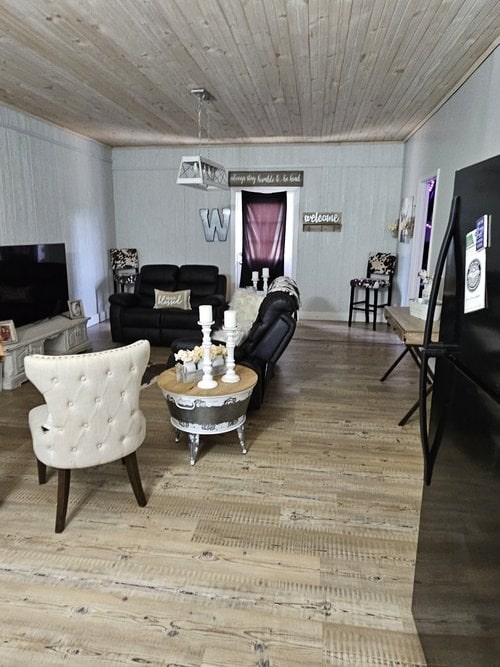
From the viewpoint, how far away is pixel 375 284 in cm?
668

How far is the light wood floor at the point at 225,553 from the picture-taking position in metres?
1.65

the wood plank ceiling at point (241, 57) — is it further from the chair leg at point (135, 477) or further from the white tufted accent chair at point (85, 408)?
the chair leg at point (135, 477)

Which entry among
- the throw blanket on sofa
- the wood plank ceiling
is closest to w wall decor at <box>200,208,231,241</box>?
the wood plank ceiling

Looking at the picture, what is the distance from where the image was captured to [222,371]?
3145mm

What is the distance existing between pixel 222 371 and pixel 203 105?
3194 millimetres

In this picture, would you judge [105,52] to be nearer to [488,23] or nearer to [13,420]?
[488,23]

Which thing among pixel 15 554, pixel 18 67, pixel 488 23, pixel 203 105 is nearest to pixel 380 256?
pixel 203 105

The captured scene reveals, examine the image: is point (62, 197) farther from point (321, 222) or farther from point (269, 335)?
point (269, 335)

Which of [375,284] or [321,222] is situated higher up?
[321,222]

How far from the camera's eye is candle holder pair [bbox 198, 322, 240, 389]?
2.86 meters

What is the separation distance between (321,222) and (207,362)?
498 centimetres

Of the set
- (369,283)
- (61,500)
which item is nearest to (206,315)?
(61,500)

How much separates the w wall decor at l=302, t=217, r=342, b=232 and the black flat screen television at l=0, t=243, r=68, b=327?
3778 mm

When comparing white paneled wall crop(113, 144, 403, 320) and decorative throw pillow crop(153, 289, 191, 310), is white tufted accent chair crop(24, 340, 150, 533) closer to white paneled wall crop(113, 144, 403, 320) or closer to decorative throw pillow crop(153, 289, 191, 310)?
decorative throw pillow crop(153, 289, 191, 310)
